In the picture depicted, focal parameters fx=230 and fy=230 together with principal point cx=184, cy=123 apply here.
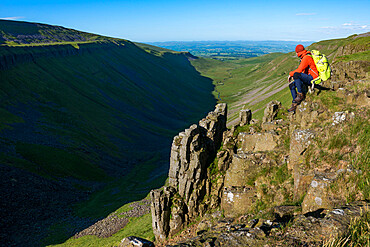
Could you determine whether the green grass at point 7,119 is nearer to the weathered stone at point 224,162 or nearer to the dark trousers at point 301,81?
the weathered stone at point 224,162

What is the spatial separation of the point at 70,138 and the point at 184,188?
80.5 metres

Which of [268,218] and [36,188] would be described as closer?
[268,218]

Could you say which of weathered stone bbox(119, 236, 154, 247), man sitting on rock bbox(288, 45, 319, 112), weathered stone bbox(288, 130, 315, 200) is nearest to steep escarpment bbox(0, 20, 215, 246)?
weathered stone bbox(119, 236, 154, 247)

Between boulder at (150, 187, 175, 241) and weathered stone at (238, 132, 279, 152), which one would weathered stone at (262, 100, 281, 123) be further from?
boulder at (150, 187, 175, 241)

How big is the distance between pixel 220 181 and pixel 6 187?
192ft

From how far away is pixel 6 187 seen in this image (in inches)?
2219

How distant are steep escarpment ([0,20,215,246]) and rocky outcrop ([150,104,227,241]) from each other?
112 ft

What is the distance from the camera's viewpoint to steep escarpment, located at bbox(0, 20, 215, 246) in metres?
56.3

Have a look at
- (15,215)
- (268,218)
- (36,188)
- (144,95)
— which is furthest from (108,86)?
(268,218)

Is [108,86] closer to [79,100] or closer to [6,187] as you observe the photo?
[79,100]

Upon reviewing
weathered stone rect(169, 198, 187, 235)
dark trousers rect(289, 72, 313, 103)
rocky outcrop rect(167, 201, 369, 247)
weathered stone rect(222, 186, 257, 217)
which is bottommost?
weathered stone rect(169, 198, 187, 235)

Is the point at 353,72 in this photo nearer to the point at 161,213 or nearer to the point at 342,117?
the point at 342,117

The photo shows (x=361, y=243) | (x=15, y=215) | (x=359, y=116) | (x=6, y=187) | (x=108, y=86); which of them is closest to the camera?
(x=361, y=243)

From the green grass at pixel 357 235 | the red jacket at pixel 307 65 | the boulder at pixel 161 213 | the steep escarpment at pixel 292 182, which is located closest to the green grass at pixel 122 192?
the boulder at pixel 161 213
